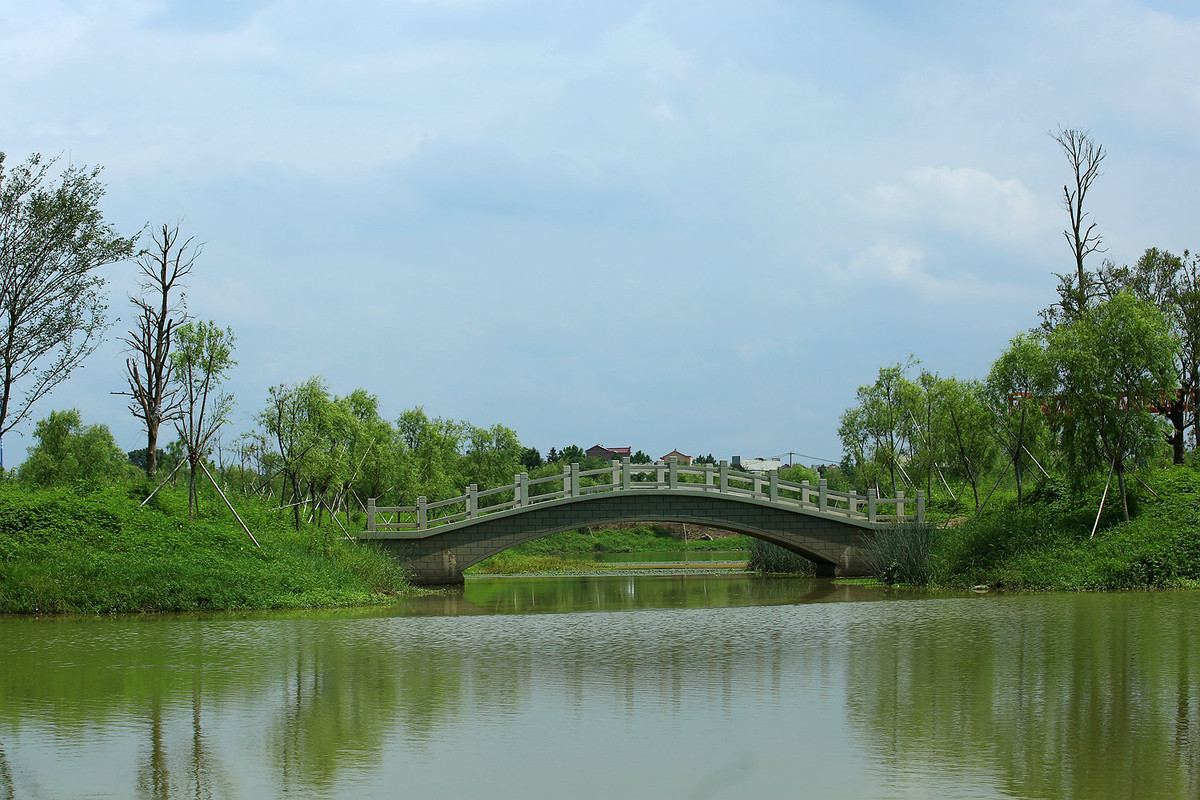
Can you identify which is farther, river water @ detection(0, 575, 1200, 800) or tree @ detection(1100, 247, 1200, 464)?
tree @ detection(1100, 247, 1200, 464)

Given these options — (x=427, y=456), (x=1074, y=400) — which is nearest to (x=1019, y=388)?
(x=1074, y=400)

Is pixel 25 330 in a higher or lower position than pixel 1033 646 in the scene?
higher

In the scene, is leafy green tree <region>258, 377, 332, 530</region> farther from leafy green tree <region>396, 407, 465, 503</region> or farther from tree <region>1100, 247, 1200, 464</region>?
tree <region>1100, 247, 1200, 464</region>

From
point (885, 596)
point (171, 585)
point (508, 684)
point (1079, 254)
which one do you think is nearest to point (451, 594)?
point (171, 585)

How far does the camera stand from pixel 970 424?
2795 cm

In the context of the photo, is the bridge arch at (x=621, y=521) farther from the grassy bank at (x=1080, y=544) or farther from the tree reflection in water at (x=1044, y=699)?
the tree reflection in water at (x=1044, y=699)

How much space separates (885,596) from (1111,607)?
4.80 metres

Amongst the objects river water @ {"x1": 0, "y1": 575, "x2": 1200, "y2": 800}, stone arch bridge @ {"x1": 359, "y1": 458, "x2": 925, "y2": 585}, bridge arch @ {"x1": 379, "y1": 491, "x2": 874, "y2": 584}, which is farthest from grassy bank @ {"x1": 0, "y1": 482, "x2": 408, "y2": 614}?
bridge arch @ {"x1": 379, "y1": 491, "x2": 874, "y2": 584}

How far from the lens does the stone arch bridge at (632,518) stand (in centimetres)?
2322

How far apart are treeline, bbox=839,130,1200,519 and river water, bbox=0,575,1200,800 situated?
20.6 ft

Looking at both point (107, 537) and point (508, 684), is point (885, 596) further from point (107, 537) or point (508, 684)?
point (107, 537)

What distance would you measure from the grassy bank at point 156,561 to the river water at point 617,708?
1558 millimetres

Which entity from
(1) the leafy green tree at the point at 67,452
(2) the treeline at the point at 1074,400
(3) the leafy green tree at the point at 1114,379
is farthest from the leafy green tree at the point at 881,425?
(1) the leafy green tree at the point at 67,452

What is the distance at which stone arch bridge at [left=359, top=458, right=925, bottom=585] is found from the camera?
76.2 ft
